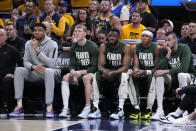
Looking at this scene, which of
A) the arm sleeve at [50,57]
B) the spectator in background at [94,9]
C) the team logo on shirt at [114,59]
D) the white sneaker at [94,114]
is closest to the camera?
the white sneaker at [94,114]

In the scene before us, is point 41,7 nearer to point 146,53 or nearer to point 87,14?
point 87,14

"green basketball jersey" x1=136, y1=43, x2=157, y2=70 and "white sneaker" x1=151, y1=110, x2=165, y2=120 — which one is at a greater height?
"green basketball jersey" x1=136, y1=43, x2=157, y2=70

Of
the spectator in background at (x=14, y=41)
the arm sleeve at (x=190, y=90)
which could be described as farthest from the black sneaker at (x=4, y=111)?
the arm sleeve at (x=190, y=90)

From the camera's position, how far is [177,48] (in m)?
7.34

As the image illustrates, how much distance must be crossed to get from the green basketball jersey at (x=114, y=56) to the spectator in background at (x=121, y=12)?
166 centimetres

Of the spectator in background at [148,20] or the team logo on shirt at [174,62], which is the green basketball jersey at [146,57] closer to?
the team logo on shirt at [174,62]

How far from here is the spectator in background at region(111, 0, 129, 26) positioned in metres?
9.09

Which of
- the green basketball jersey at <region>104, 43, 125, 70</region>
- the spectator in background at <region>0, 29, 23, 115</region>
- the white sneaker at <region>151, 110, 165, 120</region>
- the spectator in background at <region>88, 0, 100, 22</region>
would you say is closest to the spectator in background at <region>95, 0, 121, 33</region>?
the spectator in background at <region>88, 0, 100, 22</region>

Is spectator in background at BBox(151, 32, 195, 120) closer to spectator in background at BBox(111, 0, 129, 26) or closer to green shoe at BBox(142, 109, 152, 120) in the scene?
green shoe at BBox(142, 109, 152, 120)

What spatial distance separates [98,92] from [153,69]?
43.6 inches

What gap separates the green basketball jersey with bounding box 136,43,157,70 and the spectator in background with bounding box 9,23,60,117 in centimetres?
164

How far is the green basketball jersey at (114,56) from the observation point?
7.50 meters

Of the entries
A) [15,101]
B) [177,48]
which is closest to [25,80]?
[15,101]

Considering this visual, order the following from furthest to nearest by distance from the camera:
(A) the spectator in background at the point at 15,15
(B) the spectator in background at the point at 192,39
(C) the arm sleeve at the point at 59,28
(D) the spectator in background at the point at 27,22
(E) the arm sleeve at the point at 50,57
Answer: (A) the spectator in background at the point at 15,15 < (D) the spectator in background at the point at 27,22 < (C) the arm sleeve at the point at 59,28 < (B) the spectator in background at the point at 192,39 < (E) the arm sleeve at the point at 50,57
